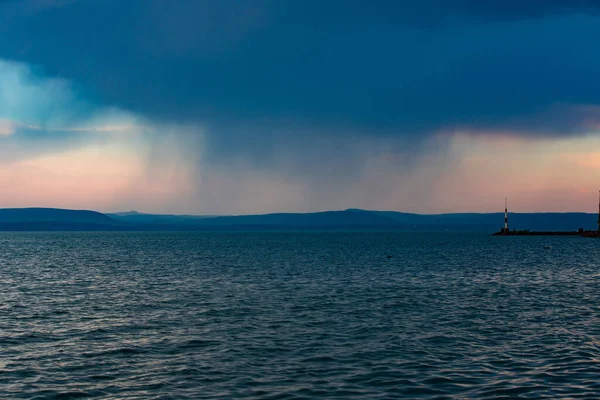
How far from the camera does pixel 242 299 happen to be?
4719cm

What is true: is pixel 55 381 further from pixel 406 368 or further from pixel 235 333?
pixel 406 368

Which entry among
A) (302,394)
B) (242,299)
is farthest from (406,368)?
(242,299)

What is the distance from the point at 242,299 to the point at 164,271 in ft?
116

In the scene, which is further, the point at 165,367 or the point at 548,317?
the point at 548,317

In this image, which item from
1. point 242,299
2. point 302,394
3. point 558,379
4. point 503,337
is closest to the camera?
point 302,394

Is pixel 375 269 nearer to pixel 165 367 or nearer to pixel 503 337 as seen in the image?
pixel 503 337

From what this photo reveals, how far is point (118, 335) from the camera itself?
3169 cm

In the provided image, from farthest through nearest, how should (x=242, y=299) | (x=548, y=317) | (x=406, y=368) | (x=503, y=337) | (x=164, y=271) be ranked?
(x=164, y=271)
(x=242, y=299)
(x=548, y=317)
(x=503, y=337)
(x=406, y=368)

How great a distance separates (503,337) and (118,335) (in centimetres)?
2070

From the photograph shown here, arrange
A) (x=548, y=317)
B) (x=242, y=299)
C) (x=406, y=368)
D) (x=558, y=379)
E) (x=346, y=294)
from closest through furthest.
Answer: (x=558, y=379) < (x=406, y=368) < (x=548, y=317) < (x=242, y=299) < (x=346, y=294)

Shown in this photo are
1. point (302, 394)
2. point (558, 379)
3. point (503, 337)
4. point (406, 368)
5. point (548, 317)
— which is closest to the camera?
point (302, 394)

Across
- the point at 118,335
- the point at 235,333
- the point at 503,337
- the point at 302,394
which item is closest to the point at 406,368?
the point at 302,394

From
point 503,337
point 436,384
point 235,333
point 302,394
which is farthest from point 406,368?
point 235,333

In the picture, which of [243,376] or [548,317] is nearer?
[243,376]
